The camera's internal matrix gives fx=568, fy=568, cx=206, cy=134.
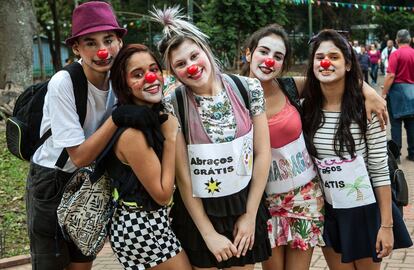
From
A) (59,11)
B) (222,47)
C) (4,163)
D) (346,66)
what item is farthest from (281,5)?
(59,11)

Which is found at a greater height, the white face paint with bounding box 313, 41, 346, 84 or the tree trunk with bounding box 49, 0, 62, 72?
the tree trunk with bounding box 49, 0, 62, 72

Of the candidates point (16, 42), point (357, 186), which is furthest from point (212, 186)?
point (16, 42)

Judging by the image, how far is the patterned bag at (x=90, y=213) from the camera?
9.62ft

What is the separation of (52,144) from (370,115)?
178 centimetres

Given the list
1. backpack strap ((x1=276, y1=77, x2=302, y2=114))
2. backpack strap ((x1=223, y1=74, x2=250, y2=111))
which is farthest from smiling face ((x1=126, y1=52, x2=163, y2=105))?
backpack strap ((x1=276, y1=77, x2=302, y2=114))

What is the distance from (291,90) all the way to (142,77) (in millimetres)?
1047

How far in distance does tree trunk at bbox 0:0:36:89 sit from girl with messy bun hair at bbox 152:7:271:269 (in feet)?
27.5

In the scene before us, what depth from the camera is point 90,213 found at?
2.94 m

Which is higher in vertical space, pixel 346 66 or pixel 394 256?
pixel 346 66

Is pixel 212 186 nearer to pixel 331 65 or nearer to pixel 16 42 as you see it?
pixel 331 65

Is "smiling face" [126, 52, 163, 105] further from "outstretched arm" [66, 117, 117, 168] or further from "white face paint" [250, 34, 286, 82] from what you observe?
"white face paint" [250, 34, 286, 82]

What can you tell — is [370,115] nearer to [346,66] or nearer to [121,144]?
[346,66]

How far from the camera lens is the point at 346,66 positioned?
10.6ft

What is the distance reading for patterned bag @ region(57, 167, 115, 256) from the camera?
2.93 m
